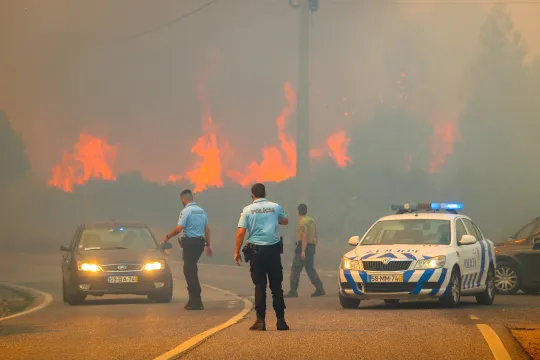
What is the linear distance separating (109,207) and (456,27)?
57.1ft

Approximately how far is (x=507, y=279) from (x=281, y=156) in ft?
100

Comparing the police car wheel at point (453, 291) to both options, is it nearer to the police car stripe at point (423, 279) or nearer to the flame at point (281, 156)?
the police car stripe at point (423, 279)

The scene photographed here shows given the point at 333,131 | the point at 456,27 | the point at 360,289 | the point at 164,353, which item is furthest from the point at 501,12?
the point at 164,353

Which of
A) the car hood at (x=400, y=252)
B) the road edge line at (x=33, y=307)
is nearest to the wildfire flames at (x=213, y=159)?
the road edge line at (x=33, y=307)

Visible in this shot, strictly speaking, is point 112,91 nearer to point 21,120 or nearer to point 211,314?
point 21,120

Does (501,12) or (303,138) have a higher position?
(501,12)

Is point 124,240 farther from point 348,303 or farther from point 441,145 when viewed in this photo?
point 441,145

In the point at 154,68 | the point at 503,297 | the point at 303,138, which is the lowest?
the point at 503,297

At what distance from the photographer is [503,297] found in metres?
24.2

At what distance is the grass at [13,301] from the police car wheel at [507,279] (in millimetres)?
9091

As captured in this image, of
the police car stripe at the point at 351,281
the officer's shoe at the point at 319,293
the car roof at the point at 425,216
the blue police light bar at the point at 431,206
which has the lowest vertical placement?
the officer's shoe at the point at 319,293

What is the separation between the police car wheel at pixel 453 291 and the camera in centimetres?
1939

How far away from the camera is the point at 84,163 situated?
55.3 m

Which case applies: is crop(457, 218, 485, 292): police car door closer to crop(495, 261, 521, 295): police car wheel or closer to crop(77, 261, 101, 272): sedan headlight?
crop(495, 261, 521, 295): police car wheel
